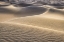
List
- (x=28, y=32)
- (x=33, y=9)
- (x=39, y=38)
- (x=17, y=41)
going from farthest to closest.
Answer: (x=33, y=9) → (x=28, y=32) → (x=39, y=38) → (x=17, y=41)

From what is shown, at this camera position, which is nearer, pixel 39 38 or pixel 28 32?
pixel 39 38

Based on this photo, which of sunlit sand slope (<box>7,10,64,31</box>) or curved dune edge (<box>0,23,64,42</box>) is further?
sunlit sand slope (<box>7,10,64,31</box>)

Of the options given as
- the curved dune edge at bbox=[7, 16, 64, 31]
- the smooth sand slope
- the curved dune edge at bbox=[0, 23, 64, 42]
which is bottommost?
the curved dune edge at bbox=[0, 23, 64, 42]

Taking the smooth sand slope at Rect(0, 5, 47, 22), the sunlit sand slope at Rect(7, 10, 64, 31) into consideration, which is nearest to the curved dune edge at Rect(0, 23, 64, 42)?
the sunlit sand slope at Rect(7, 10, 64, 31)

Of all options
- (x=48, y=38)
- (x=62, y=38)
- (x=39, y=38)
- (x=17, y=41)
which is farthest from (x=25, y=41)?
(x=62, y=38)

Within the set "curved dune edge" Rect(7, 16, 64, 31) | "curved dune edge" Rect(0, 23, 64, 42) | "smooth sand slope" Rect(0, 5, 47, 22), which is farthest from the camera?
"smooth sand slope" Rect(0, 5, 47, 22)

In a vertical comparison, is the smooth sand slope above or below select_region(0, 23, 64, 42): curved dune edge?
above

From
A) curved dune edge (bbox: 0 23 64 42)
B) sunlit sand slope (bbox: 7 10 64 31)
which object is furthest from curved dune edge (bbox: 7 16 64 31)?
curved dune edge (bbox: 0 23 64 42)

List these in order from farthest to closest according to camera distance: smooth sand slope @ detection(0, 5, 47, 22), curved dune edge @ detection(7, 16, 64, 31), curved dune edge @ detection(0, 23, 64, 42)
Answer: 1. smooth sand slope @ detection(0, 5, 47, 22)
2. curved dune edge @ detection(7, 16, 64, 31)
3. curved dune edge @ detection(0, 23, 64, 42)

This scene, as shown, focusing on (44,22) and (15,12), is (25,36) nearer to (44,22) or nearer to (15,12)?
(44,22)

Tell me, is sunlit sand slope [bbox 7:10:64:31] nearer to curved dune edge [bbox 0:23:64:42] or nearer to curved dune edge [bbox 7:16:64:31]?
curved dune edge [bbox 7:16:64:31]

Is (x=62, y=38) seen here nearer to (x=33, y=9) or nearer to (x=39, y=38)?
(x=39, y=38)
